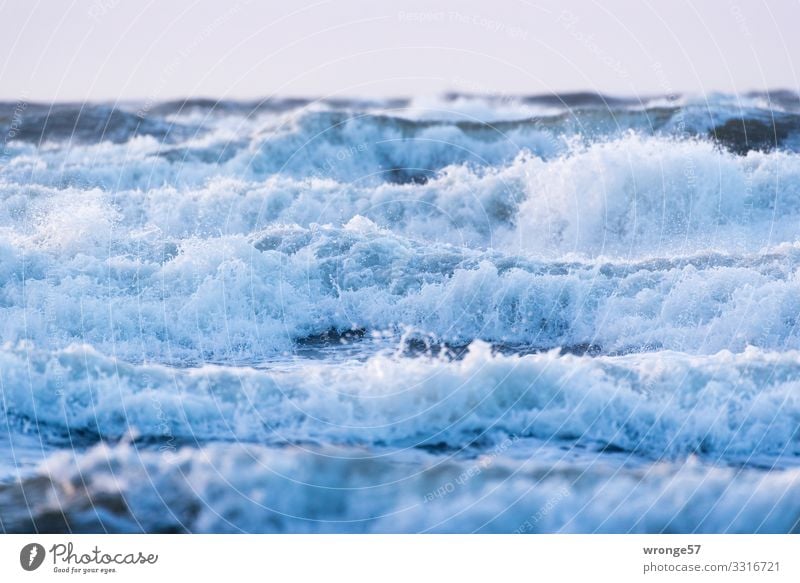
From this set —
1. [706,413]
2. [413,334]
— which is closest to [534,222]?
[413,334]

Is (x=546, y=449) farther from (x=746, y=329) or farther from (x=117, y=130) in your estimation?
(x=117, y=130)

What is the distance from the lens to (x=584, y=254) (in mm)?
6012

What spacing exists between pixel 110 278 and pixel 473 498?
6.99ft
